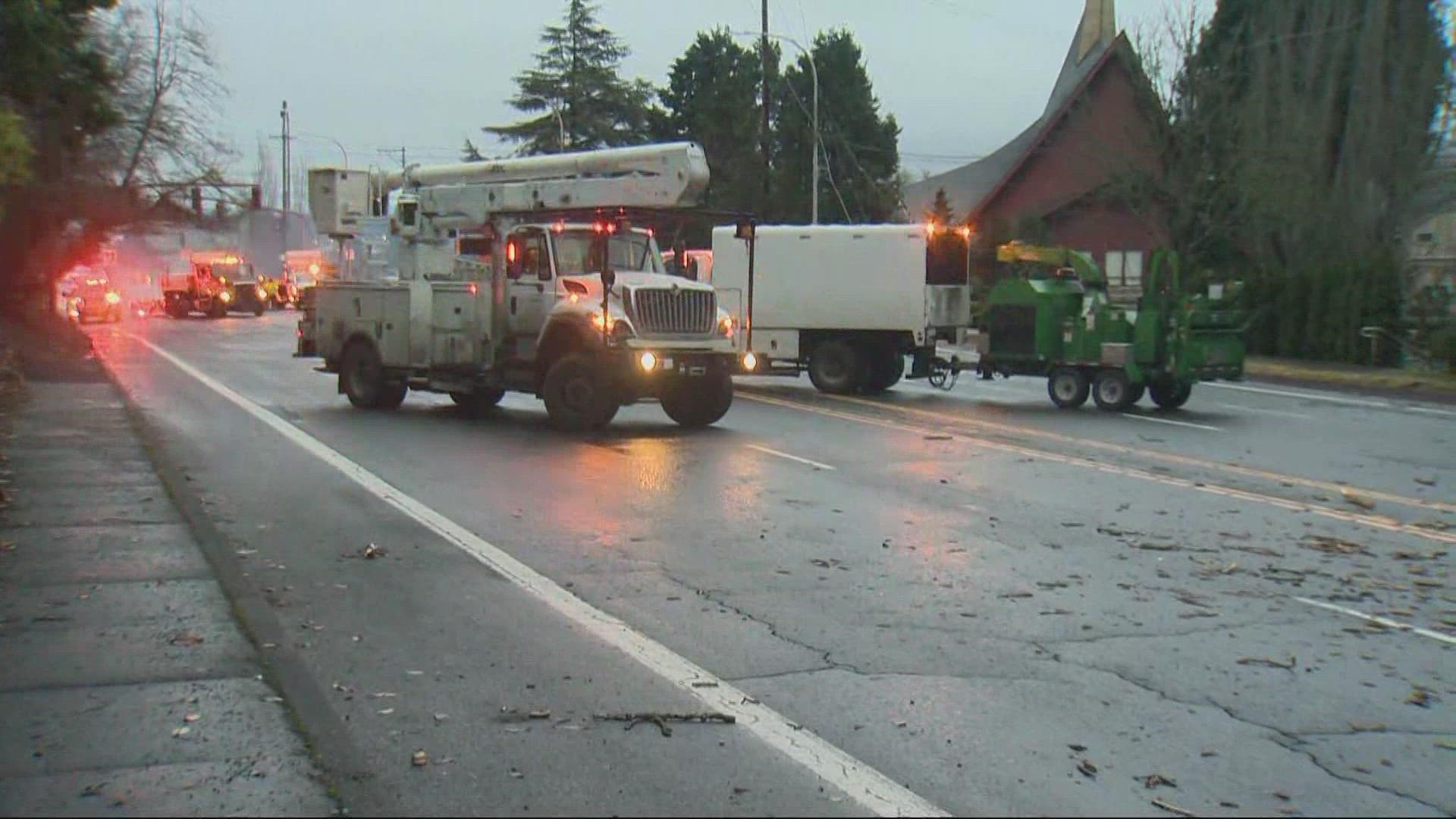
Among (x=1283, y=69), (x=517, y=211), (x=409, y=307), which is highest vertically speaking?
(x=1283, y=69)

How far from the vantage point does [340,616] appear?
870cm

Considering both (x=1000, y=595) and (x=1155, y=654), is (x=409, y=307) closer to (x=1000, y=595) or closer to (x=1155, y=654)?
(x=1000, y=595)

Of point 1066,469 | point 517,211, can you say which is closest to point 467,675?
point 1066,469

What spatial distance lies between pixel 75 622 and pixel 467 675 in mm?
2514

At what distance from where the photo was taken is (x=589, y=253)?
20031 mm

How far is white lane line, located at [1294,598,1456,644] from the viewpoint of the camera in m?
8.79

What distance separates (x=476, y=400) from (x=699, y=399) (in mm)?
3631

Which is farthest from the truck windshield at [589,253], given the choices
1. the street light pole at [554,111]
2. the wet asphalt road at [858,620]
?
the street light pole at [554,111]

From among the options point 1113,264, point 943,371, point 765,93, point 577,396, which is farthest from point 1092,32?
point 577,396

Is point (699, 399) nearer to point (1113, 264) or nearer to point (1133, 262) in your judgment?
point (1133, 262)

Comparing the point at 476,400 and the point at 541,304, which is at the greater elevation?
the point at 541,304

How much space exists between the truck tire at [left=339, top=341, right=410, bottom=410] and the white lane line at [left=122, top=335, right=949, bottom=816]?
9025 millimetres

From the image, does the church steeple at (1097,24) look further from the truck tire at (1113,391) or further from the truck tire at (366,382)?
the truck tire at (366,382)

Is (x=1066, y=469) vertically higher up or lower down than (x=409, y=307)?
lower down
